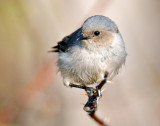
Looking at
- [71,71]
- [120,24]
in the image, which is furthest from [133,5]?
[71,71]

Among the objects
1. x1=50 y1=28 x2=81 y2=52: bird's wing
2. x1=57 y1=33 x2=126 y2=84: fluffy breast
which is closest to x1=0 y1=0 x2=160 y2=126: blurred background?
x1=50 y1=28 x2=81 y2=52: bird's wing

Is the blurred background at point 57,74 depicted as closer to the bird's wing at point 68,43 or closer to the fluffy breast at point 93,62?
the bird's wing at point 68,43

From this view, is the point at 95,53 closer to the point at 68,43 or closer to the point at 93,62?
the point at 93,62

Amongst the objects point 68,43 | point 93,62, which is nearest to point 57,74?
point 68,43

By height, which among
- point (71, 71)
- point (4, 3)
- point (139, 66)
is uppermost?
point (4, 3)

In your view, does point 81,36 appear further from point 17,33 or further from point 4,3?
point 17,33

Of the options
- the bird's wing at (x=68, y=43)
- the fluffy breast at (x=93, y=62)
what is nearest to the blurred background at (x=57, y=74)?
the bird's wing at (x=68, y=43)
